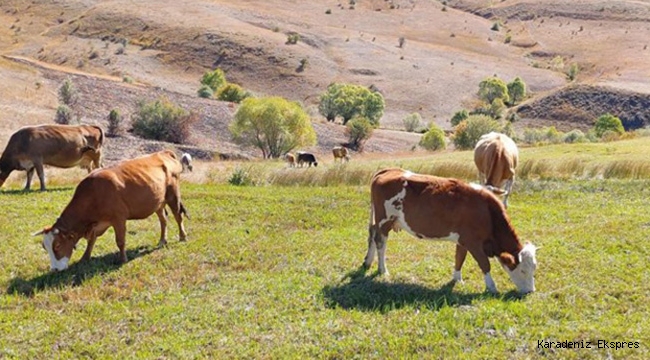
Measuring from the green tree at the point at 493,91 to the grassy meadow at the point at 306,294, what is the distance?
90.9 meters

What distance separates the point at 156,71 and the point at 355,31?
181 feet

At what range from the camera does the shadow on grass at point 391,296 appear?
386 inches

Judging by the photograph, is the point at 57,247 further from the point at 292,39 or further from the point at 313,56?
the point at 292,39

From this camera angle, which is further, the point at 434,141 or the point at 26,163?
the point at 434,141

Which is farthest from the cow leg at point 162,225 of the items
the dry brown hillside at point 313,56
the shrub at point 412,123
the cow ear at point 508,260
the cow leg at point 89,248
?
the shrub at point 412,123

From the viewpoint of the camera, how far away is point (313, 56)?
4508 inches

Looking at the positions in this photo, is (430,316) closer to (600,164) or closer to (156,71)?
(600,164)

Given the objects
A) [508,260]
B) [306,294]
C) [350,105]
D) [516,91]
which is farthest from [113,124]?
[516,91]

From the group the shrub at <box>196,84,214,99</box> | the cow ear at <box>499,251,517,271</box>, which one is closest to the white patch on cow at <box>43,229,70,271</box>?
the cow ear at <box>499,251,517,271</box>

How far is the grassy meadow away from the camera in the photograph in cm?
843

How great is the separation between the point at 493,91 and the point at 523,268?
329ft

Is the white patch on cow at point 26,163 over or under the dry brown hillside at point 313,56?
over

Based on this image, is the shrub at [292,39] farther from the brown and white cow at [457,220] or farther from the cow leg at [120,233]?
the brown and white cow at [457,220]

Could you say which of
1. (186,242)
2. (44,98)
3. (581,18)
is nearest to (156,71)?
(44,98)
